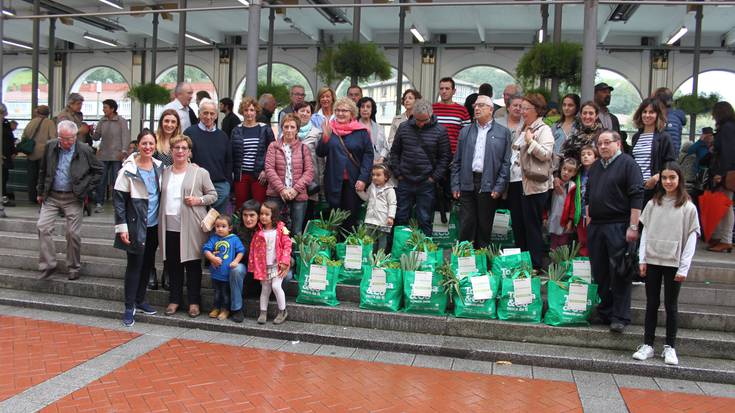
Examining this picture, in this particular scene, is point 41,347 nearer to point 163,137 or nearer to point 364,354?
point 163,137

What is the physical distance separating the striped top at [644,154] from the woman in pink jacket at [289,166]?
3005 mm

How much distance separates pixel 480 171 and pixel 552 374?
2.06 meters

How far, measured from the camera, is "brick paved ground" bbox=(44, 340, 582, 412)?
152 inches

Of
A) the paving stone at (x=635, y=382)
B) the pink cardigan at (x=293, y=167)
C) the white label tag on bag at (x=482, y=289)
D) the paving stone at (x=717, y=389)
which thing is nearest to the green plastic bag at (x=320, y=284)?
the pink cardigan at (x=293, y=167)

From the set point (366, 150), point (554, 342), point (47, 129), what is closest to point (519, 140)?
point (366, 150)

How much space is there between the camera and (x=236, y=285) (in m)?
5.42

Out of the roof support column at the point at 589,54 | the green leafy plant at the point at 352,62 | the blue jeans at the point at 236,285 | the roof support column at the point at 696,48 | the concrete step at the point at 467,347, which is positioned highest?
the roof support column at the point at 696,48

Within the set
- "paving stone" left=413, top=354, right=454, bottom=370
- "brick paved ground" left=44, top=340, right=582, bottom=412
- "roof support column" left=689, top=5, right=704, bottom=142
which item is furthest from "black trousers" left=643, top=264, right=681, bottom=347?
"roof support column" left=689, top=5, right=704, bottom=142

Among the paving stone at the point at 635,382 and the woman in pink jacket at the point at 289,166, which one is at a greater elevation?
the woman in pink jacket at the point at 289,166

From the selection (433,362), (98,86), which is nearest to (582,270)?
(433,362)

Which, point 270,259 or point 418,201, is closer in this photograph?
point 270,259

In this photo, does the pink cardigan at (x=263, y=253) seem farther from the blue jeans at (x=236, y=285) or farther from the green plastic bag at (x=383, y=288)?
the green plastic bag at (x=383, y=288)

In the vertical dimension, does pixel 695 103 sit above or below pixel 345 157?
above

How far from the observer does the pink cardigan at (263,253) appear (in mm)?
5332
